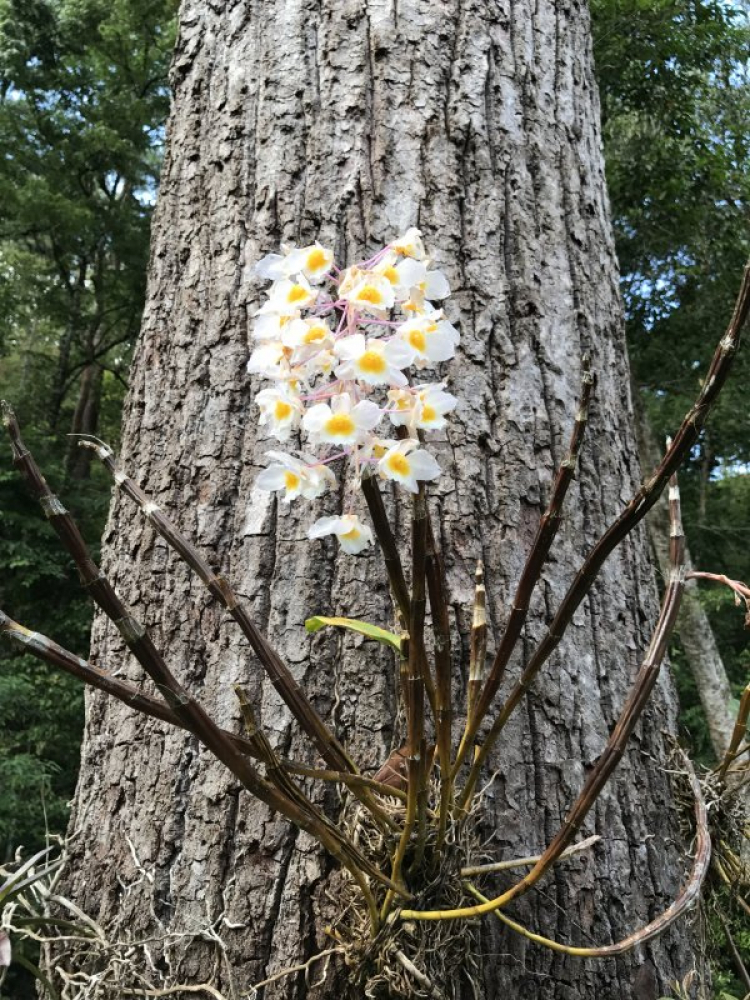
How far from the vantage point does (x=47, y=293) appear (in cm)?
1038

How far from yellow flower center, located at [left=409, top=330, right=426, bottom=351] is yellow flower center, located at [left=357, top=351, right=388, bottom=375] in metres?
0.05

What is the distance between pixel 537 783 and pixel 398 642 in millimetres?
327

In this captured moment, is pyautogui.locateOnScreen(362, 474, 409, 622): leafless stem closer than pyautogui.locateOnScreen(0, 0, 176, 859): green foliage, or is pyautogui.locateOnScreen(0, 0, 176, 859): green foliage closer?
pyautogui.locateOnScreen(362, 474, 409, 622): leafless stem

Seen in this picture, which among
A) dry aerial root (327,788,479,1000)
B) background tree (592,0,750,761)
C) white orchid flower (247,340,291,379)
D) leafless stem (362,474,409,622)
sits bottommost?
dry aerial root (327,788,479,1000)

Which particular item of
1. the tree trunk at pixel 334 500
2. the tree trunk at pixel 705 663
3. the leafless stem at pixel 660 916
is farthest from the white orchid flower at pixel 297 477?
the tree trunk at pixel 705 663

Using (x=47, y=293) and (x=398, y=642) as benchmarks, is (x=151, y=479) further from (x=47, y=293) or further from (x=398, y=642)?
(x=47, y=293)

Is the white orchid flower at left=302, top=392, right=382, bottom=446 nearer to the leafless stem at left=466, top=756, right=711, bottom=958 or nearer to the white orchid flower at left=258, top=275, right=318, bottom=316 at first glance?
the white orchid flower at left=258, top=275, right=318, bottom=316

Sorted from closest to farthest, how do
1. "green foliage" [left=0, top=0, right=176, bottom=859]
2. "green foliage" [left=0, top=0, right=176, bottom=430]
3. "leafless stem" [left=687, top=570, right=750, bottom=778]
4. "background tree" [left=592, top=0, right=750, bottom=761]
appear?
"leafless stem" [left=687, top=570, right=750, bottom=778] → "background tree" [left=592, top=0, right=750, bottom=761] → "green foliage" [left=0, top=0, right=176, bottom=859] → "green foliage" [left=0, top=0, right=176, bottom=430]

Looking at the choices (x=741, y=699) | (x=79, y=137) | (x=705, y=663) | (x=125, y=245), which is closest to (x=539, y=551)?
(x=741, y=699)

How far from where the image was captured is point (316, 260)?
0.70 m

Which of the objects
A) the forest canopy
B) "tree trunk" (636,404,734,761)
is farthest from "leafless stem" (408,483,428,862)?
"tree trunk" (636,404,734,761)

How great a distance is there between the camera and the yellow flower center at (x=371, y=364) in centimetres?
62

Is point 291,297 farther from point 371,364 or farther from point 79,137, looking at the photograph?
point 79,137

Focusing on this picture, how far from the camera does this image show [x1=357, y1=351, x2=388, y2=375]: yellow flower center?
62 centimetres
